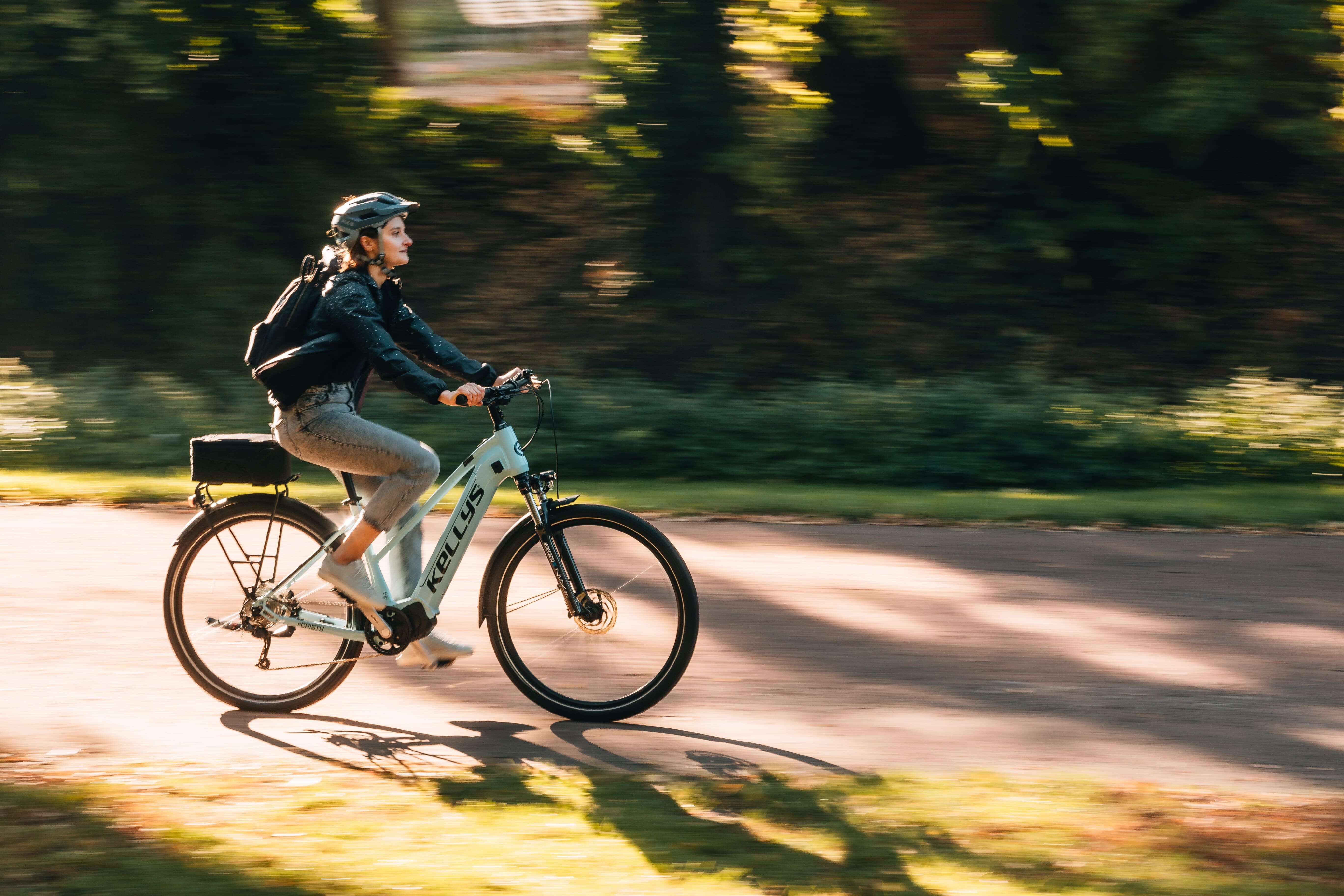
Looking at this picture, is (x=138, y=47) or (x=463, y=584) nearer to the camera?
(x=463, y=584)

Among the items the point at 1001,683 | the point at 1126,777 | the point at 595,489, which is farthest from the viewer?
the point at 595,489

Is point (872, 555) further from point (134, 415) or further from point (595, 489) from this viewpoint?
point (134, 415)

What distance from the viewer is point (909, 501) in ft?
32.2

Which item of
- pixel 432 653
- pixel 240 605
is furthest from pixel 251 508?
pixel 432 653

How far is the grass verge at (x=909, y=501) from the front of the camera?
9.16 metres

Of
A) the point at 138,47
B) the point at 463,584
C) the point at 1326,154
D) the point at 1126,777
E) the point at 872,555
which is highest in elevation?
the point at 1326,154

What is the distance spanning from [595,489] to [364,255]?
5.82 meters

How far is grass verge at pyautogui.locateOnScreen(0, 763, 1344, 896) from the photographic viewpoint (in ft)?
12.5

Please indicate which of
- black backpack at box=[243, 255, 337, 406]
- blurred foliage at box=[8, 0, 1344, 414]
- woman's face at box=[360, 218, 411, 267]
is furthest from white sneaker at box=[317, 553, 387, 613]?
blurred foliage at box=[8, 0, 1344, 414]

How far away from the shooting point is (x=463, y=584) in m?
7.51

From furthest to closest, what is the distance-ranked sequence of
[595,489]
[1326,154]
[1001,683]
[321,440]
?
1. [1326,154]
2. [595,489]
3. [1001,683]
4. [321,440]

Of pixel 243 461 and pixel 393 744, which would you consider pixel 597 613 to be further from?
pixel 243 461

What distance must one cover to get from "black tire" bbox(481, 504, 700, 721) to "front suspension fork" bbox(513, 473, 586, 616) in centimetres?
2

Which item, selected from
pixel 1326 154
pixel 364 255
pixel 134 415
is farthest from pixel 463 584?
pixel 1326 154
